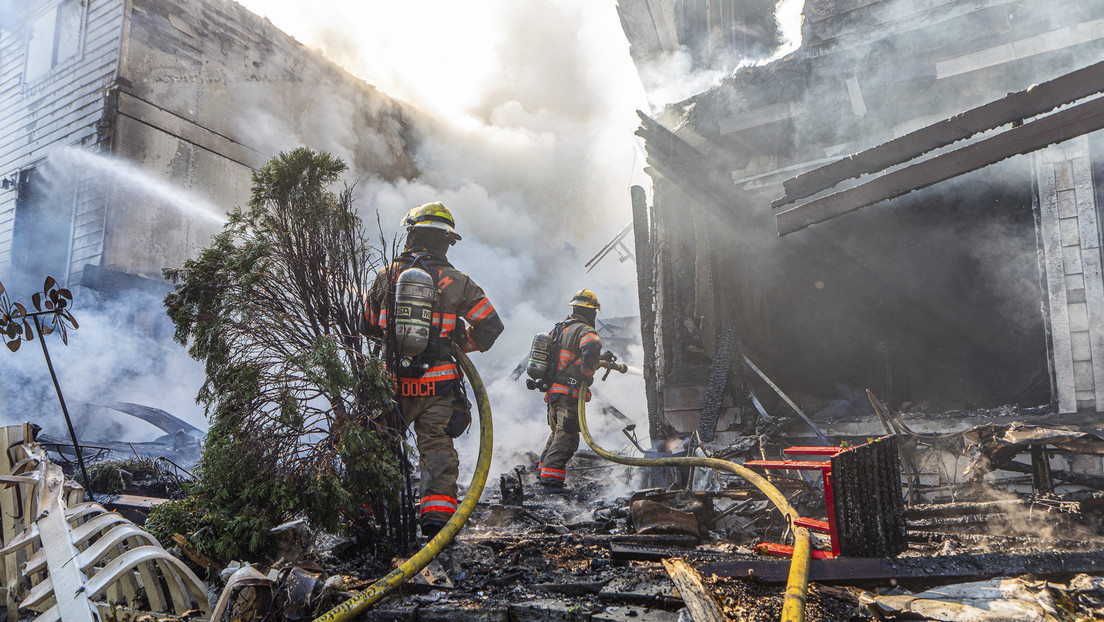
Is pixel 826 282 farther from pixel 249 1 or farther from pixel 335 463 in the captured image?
pixel 249 1

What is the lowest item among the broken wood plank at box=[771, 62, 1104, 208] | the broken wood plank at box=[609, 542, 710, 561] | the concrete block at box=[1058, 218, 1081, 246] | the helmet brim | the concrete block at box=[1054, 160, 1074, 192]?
the broken wood plank at box=[609, 542, 710, 561]

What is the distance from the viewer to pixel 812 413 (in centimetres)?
741

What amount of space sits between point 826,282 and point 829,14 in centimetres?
408

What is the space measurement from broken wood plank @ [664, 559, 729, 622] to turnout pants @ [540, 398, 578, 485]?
3649 millimetres

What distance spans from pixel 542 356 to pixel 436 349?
10.4 feet

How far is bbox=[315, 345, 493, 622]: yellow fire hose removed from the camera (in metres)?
2.37

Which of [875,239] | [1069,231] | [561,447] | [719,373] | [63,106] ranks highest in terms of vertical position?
[63,106]

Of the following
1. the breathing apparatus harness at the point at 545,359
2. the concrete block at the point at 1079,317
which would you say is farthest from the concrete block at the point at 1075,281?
the breathing apparatus harness at the point at 545,359

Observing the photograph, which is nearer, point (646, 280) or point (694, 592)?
point (694, 592)

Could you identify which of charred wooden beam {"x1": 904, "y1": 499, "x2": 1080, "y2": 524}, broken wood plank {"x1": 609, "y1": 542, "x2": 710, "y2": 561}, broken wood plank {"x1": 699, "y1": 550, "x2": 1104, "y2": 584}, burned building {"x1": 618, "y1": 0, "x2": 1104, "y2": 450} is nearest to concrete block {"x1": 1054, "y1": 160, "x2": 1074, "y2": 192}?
burned building {"x1": 618, "y1": 0, "x2": 1104, "y2": 450}

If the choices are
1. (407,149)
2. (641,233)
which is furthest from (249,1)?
A: (641,233)

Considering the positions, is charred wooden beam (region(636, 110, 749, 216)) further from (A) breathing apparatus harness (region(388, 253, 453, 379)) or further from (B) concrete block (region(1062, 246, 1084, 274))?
(A) breathing apparatus harness (region(388, 253, 453, 379))

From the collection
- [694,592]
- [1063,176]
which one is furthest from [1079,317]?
[694,592]

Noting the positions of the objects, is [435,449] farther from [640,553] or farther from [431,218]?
[431,218]
